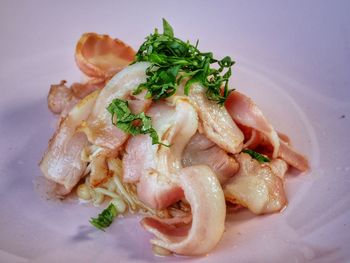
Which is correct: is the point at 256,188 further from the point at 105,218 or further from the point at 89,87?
the point at 89,87

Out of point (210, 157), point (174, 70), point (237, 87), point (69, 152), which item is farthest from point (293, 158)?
point (69, 152)

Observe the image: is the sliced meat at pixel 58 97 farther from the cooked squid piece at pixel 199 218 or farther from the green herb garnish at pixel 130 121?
the cooked squid piece at pixel 199 218

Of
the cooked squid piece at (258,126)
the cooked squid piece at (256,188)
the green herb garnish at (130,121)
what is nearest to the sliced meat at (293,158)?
the cooked squid piece at (258,126)

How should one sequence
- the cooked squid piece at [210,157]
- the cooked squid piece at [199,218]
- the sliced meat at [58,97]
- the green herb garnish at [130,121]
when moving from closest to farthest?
1. the cooked squid piece at [199,218]
2. the green herb garnish at [130,121]
3. the cooked squid piece at [210,157]
4. the sliced meat at [58,97]

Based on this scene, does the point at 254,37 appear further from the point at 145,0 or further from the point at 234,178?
the point at 234,178

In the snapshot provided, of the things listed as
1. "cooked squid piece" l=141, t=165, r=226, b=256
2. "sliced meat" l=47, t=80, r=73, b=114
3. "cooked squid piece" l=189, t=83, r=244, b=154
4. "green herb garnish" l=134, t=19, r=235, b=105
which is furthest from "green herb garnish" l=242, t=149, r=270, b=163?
"sliced meat" l=47, t=80, r=73, b=114

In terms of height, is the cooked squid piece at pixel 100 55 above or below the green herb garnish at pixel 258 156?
above
